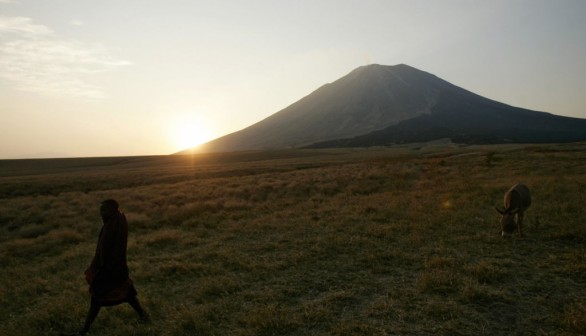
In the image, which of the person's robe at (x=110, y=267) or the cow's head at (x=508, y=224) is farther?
the cow's head at (x=508, y=224)

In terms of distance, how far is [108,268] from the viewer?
25.8ft

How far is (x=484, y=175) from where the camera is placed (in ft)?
104

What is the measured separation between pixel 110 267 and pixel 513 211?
41.3 feet

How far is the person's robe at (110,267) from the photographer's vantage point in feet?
25.6

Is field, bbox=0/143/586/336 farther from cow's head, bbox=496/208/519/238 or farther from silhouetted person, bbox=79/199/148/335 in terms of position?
silhouetted person, bbox=79/199/148/335

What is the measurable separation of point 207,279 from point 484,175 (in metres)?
27.3

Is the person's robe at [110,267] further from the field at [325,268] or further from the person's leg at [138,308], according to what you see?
the field at [325,268]

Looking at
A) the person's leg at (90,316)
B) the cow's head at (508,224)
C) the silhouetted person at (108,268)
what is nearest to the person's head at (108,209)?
the silhouetted person at (108,268)

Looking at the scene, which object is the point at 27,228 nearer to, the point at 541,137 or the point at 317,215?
the point at 317,215

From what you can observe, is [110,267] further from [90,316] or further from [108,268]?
[90,316]

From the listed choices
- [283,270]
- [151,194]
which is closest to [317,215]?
[283,270]

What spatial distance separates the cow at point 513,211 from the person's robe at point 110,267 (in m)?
11.5

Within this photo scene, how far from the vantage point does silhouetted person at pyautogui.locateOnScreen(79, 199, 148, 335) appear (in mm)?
7820

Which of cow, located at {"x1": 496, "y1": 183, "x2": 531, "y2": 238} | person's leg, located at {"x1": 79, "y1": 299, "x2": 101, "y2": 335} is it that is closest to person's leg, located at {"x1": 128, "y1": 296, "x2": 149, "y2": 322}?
person's leg, located at {"x1": 79, "y1": 299, "x2": 101, "y2": 335}
